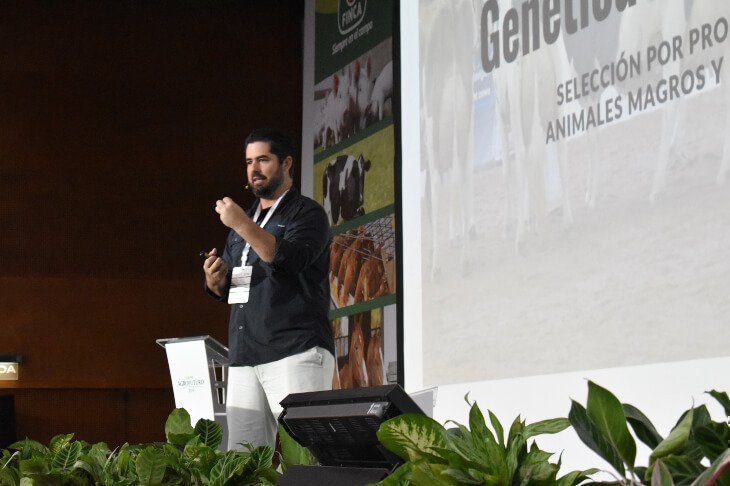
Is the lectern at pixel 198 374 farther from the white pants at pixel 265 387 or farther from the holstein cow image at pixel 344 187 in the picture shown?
the holstein cow image at pixel 344 187

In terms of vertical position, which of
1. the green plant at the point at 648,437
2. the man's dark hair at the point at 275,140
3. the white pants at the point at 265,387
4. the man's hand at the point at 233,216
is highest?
the man's dark hair at the point at 275,140

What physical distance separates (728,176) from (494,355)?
0.69 meters

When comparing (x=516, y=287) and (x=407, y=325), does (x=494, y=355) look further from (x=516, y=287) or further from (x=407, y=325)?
(x=407, y=325)

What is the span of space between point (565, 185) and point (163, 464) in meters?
1.21

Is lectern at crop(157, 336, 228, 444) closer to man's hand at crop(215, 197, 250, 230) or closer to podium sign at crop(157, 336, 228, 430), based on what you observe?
podium sign at crop(157, 336, 228, 430)

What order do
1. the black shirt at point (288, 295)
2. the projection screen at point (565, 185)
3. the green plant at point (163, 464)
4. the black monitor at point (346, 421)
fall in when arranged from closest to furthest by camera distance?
the black monitor at point (346, 421) < the green plant at point (163, 464) < the projection screen at point (565, 185) < the black shirt at point (288, 295)

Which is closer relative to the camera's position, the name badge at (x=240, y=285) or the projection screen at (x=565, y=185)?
the projection screen at (x=565, y=185)

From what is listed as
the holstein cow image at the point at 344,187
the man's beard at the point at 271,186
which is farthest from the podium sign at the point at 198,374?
the holstein cow image at the point at 344,187

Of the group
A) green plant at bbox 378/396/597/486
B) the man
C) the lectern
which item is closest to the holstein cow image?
the lectern

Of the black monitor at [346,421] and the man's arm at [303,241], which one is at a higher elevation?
the man's arm at [303,241]

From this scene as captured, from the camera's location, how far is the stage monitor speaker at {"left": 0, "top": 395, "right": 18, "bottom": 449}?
19.4 feet

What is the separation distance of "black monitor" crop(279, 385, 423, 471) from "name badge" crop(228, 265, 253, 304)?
1726mm

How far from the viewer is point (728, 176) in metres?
1.74

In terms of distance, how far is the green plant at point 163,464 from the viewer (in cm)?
109
